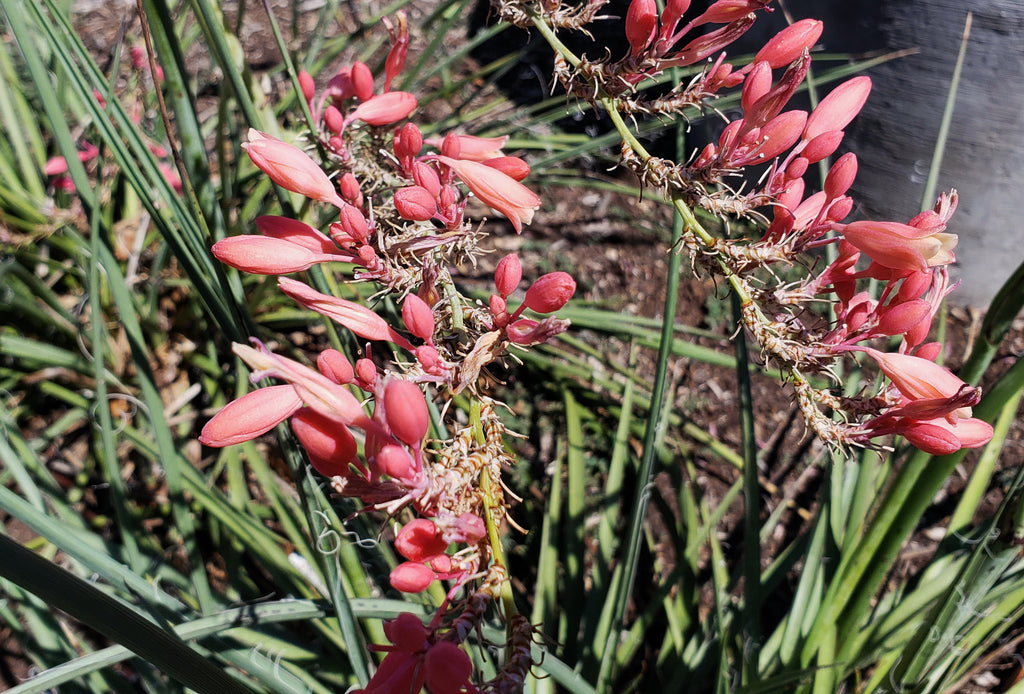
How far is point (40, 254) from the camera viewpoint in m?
1.73

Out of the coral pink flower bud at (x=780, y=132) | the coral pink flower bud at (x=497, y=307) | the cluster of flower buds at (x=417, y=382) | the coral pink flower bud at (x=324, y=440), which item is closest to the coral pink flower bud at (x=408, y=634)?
the cluster of flower buds at (x=417, y=382)

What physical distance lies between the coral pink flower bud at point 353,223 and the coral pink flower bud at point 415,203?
46 mm

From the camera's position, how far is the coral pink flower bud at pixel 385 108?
0.71 m

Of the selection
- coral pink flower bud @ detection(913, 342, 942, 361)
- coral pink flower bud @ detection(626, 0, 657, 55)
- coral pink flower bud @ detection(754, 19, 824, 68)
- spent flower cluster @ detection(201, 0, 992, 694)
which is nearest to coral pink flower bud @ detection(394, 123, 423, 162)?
spent flower cluster @ detection(201, 0, 992, 694)

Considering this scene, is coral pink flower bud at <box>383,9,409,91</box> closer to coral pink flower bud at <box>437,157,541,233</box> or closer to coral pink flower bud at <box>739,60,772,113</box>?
coral pink flower bud at <box>437,157,541,233</box>

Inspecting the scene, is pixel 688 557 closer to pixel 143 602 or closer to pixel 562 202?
pixel 143 602

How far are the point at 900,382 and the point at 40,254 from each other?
6.46 ft

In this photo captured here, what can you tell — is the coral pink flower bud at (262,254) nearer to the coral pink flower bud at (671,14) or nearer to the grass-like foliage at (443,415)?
the grass-like foliage at (443,415)

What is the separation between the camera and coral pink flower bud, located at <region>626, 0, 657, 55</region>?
59cm

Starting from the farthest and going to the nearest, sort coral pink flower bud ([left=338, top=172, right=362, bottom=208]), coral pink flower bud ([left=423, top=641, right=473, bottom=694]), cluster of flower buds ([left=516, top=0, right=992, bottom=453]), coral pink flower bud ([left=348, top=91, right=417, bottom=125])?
1. coral pink flower bud ([left=348, top=91, right=417, bottom=125])
2. coral pink flower bud ([left=338, top=172, right=362, bottom=208])
3. cluster of flower buds ([left=516, top=0, right=992, bottom=453])
4. coral pink flower bud ([left=423, top=641, right=473, bottom=694])

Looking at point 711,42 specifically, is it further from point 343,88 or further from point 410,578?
point 410,578

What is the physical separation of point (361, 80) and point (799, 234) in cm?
48

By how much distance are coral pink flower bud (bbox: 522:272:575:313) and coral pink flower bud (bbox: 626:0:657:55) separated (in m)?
0.24

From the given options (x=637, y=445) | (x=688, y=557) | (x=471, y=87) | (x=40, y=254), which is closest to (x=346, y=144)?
(x=688, y=557)
